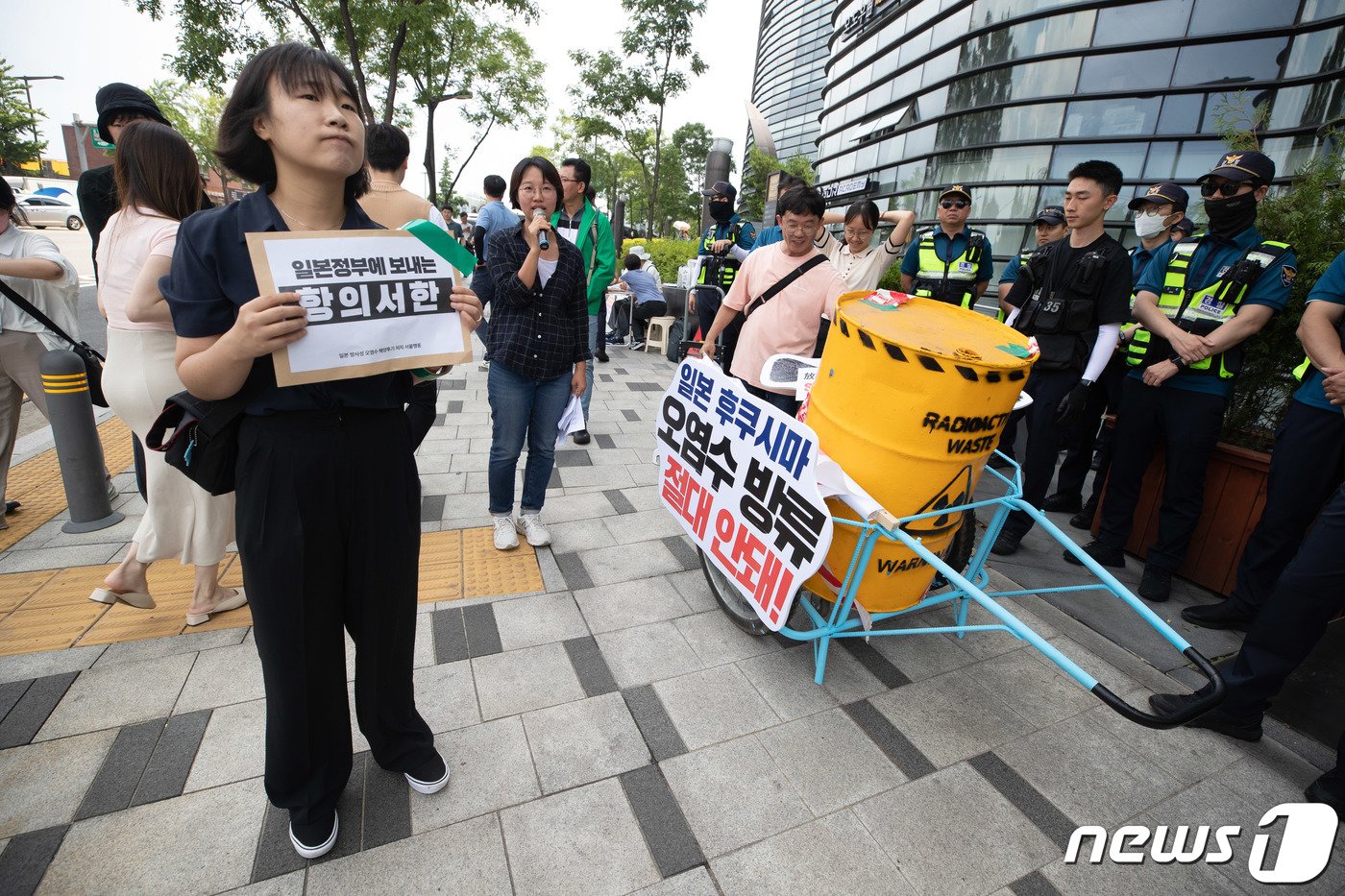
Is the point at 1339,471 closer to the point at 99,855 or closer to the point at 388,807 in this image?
the point at 388,807

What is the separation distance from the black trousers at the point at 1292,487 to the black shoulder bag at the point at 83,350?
19.7ft

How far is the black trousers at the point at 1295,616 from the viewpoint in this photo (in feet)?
7.22

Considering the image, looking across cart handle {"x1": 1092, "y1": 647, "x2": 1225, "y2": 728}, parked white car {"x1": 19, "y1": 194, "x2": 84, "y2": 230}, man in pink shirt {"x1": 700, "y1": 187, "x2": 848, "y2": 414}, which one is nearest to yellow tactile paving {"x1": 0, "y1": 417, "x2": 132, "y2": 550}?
man in pink shirt {"x1": 700, "y1": 187, "x2": 848, "y2": 414}

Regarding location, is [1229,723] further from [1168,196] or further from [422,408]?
[1168,196]

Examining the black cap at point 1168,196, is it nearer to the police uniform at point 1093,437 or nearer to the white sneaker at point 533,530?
the police uniform at point 1093,437

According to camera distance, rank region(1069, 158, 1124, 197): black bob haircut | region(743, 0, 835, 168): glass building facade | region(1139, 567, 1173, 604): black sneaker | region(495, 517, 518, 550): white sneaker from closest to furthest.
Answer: region(1069, 158, 1124, 197): black bob haircut, region(1139, 567, 1173, 604): black sneaker, region(495, 517, 518, 550): white sneaker, region(743, 0, 835, 168): glass building facade

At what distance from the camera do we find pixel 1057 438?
3.58 m

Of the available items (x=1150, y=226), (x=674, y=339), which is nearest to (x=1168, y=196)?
(x=1150, y=226)

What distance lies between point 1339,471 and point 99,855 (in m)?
5.01

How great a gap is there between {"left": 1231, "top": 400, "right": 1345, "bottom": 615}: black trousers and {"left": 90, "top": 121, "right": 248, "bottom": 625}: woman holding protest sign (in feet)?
15.9

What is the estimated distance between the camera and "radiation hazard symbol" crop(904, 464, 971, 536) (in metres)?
2.20

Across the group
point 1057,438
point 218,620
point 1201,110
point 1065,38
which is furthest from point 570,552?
point 1065,38

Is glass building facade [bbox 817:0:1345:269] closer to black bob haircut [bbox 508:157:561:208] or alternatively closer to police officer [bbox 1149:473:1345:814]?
police officer [bbox 1149:473:1345:814]

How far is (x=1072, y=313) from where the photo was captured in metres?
3.42
